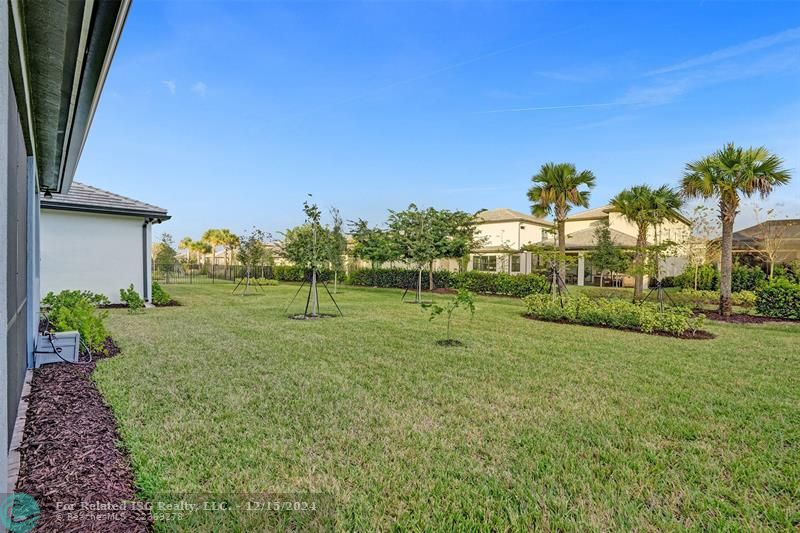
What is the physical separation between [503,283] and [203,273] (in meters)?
23.8

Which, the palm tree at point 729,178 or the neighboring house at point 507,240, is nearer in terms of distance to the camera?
the palm tree at point 729,178

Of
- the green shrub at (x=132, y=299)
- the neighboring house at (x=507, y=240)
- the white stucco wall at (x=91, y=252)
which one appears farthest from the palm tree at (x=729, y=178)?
the white stucco wall at (x=91, y=252)

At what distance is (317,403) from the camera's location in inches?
158

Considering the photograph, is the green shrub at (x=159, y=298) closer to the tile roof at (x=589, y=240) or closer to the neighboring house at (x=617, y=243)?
the neighboring house at (x=617, y=243)

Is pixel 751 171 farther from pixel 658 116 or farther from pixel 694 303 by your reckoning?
pixel 694 303

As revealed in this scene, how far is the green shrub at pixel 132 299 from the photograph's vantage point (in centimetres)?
1076

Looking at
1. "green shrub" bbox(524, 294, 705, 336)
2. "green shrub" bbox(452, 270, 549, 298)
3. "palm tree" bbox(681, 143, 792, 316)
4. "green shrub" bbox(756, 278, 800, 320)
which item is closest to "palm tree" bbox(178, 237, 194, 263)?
"green shrub" bbox(452, 270, 549, 298)

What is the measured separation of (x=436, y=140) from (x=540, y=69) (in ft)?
17.1

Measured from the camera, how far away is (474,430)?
11.3ft

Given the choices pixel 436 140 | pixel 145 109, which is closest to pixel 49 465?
pixel 145 109

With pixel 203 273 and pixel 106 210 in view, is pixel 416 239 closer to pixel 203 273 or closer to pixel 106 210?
pixel 106 210

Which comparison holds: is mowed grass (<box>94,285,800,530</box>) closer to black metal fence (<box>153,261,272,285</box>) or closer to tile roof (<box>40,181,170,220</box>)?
tile roof (<box>40,181,170,220</box>)

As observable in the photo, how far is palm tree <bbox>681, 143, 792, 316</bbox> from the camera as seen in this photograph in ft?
35.8

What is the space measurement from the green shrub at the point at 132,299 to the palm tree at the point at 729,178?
1570cm
